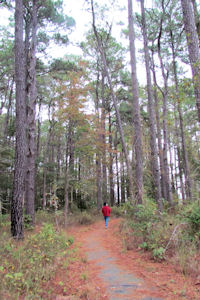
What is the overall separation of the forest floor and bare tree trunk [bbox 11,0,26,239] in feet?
8.20

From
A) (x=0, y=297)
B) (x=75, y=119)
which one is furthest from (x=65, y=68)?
(x=0, y=297)

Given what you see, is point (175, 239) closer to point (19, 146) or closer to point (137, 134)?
point (19, 146)

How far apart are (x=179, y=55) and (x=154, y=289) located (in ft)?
53.4

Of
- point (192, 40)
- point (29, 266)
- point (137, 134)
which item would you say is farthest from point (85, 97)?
point (29, 266)

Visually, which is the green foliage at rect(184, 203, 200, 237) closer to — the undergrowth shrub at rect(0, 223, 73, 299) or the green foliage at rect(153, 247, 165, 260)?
the green foliage at rect(153, 247, 165, 260)

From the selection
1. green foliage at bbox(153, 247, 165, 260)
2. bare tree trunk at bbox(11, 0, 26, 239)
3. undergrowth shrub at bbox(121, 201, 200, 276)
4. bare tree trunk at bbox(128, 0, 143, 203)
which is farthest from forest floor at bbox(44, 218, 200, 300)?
bare tree trunk at bbox(128, 0, 143, 203)

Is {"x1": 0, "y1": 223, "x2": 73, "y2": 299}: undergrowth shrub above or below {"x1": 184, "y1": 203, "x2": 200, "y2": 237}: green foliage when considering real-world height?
below

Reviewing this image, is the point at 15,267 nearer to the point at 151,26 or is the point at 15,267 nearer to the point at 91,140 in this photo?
the point at 91,140

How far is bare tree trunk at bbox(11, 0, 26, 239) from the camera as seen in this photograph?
6.68m

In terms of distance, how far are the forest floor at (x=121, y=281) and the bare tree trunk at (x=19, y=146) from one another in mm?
2498

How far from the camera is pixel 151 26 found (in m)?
14.4

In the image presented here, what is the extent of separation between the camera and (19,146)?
714cm

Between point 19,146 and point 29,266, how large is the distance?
423 cm

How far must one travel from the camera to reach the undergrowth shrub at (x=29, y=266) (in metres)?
3.11
